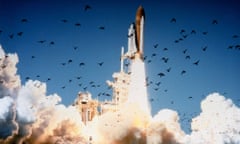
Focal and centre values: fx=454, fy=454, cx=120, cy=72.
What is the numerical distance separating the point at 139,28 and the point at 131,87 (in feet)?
31.2

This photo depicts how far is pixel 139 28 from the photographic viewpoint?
67312 millimetres

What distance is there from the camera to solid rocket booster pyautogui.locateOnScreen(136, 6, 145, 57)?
66150 mm

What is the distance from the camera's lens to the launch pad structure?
6750cm

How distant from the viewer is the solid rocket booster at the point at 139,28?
66.2 m

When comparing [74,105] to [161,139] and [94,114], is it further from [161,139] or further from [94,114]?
[161,139]

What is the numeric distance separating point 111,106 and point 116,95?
206 cm

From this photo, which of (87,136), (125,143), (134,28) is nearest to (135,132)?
(125,143)

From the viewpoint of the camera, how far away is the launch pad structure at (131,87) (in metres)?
67.5

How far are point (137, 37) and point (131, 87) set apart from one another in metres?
8.00

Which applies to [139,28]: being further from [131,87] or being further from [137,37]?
[131,87]

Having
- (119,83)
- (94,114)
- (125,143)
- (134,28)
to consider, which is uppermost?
(134,28)

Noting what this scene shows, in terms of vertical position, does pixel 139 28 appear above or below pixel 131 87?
above

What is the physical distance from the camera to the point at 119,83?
233ft

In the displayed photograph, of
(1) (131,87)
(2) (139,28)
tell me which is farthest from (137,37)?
(1) (131,87)
